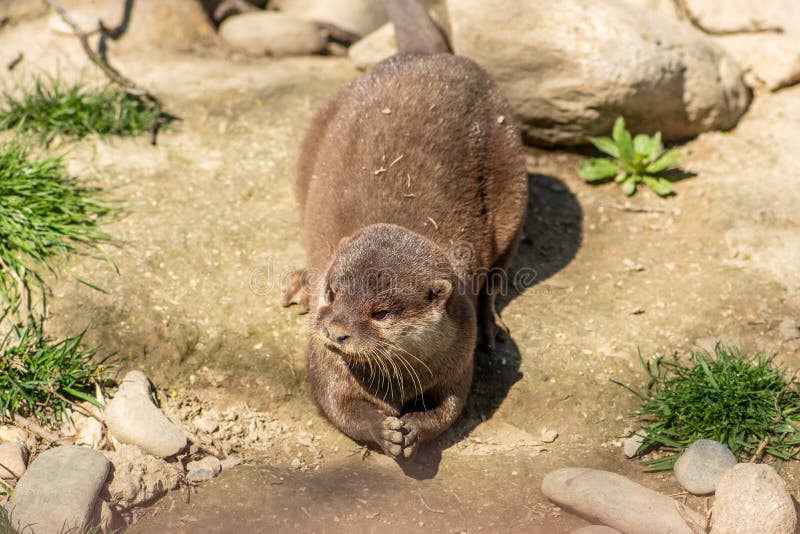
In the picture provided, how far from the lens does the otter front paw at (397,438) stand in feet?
10.4

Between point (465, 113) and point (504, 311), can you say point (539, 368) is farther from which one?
point (465, 113)

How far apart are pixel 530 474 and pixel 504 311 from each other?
3.46 ft

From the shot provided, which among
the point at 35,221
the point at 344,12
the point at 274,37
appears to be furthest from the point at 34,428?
the point at 344,12

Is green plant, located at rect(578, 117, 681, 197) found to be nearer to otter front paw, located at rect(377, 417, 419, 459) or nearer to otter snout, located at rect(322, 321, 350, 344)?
otter front paw, located at rect(377, 417, 419, 459)

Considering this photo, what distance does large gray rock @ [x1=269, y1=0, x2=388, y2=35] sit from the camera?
20.3ft

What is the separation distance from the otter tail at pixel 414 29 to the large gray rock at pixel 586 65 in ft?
1.02

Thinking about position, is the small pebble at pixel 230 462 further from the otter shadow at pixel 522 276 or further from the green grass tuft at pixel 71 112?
the green grass tuft at pixel 71 112

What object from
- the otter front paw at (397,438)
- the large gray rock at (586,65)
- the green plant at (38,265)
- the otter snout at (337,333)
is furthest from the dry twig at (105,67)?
the otter front paw at (397,438)

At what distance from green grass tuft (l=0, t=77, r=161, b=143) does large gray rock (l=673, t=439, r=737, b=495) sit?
3421 mm

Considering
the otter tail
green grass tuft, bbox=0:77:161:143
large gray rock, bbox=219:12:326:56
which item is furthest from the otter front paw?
large gray rock, bbox=219:12:326:56

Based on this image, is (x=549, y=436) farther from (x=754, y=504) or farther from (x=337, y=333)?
(x=337, y=333)

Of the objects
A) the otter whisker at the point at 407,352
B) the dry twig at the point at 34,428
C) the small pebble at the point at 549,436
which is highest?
the otter whisker at the point at 407,352

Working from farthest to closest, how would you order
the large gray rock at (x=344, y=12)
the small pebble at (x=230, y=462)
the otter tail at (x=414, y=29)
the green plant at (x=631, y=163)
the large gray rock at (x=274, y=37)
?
the large gray rock at (x=344, y=12), the large gray rock at (x=274, y=37), the green plant at (x=631, y=163), the otter tail at (x=414, y=29), the small pebble at (x=230, y=462)

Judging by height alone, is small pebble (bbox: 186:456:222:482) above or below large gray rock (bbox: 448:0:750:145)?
below
